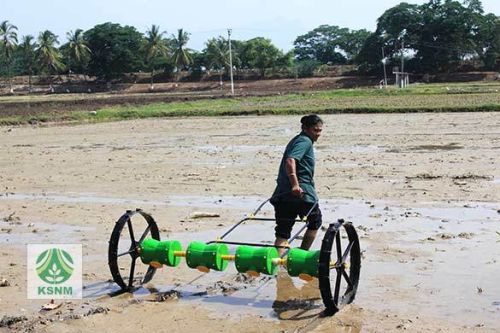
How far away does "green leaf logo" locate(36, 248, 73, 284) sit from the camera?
6.79 meters

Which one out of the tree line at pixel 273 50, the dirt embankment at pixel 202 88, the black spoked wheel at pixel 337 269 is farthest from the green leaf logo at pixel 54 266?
the tree line at pixel 273 50

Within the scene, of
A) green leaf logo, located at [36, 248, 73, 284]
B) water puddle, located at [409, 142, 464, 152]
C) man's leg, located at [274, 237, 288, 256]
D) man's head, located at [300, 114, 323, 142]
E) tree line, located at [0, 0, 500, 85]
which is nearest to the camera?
man's leg, located at [274, 237, 288, 256]

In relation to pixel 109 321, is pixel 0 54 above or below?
above

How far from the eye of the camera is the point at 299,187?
6371mm

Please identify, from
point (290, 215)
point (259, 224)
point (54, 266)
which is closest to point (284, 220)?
point (290, 215)

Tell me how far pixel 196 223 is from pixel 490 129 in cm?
1584

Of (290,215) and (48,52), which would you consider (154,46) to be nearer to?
(48,52)

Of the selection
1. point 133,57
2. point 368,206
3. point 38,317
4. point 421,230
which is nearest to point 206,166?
point 368,206

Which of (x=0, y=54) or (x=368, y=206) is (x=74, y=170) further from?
(x=0, y=54)

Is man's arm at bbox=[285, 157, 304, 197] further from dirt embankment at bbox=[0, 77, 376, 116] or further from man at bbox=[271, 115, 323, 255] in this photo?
dirt embankment at bbox=[0, 77, 376, 116]

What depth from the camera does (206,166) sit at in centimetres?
1616

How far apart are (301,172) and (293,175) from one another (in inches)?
11.1

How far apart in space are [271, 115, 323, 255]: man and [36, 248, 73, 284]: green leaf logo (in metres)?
2.34

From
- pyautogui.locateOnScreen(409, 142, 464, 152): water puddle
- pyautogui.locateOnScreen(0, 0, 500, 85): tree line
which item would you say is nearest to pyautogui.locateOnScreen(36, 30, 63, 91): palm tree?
pyautogui.locateOnScreen(0, 0, 500, 85): tree line
